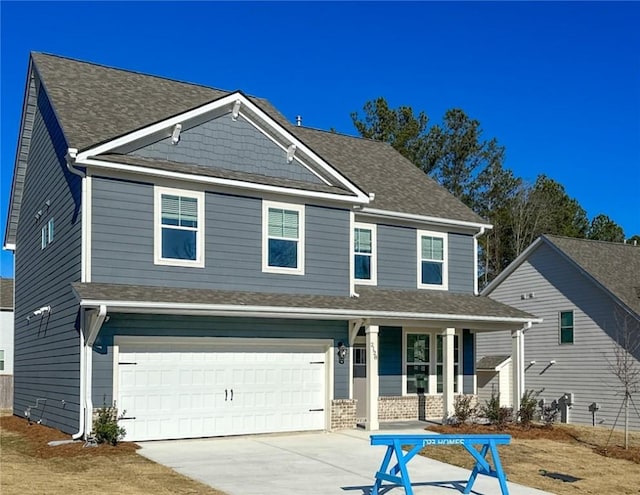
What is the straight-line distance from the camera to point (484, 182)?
4647 centimetres

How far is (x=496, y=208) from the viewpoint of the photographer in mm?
46875

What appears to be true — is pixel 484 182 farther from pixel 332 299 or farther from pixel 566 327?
pixel 332 299

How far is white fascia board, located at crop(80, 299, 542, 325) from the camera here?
49.8 ft

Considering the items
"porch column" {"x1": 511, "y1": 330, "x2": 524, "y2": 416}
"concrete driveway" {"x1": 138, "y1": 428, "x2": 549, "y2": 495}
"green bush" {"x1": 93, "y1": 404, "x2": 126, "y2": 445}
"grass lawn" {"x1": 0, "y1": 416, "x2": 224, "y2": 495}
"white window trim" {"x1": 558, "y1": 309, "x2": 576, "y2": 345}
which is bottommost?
"concrete driveway" {"x1": 138, "y1": 428, "x2": 549, "y2": 495}

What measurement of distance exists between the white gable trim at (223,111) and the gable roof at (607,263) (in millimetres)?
9971

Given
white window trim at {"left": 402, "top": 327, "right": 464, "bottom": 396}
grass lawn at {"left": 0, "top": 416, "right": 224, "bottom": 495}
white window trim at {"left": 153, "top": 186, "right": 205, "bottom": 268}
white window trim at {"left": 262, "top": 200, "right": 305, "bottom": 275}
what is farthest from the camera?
white window trim at {"left": 402, "top": 327, "right": 464, "bottom": 396}

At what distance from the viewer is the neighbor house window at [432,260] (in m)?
22.1

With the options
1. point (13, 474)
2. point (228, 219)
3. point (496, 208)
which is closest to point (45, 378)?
point (228, 219)

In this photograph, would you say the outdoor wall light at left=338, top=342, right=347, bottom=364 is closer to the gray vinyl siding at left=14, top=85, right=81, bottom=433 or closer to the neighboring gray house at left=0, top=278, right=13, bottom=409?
the gray vinyl siding at left=14, top=85, right=81, bottom=433

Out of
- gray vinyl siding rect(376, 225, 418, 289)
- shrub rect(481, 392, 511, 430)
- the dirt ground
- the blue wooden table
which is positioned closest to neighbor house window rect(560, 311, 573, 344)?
the dirt ground

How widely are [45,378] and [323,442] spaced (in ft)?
22.5

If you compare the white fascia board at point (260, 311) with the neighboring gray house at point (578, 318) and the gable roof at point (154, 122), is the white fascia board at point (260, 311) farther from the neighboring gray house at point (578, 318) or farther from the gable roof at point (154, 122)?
the neighboring gray house at point (578, 318)

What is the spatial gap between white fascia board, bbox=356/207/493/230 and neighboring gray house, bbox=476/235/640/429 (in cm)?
538

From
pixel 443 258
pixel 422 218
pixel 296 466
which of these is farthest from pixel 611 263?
pixel 296 466
